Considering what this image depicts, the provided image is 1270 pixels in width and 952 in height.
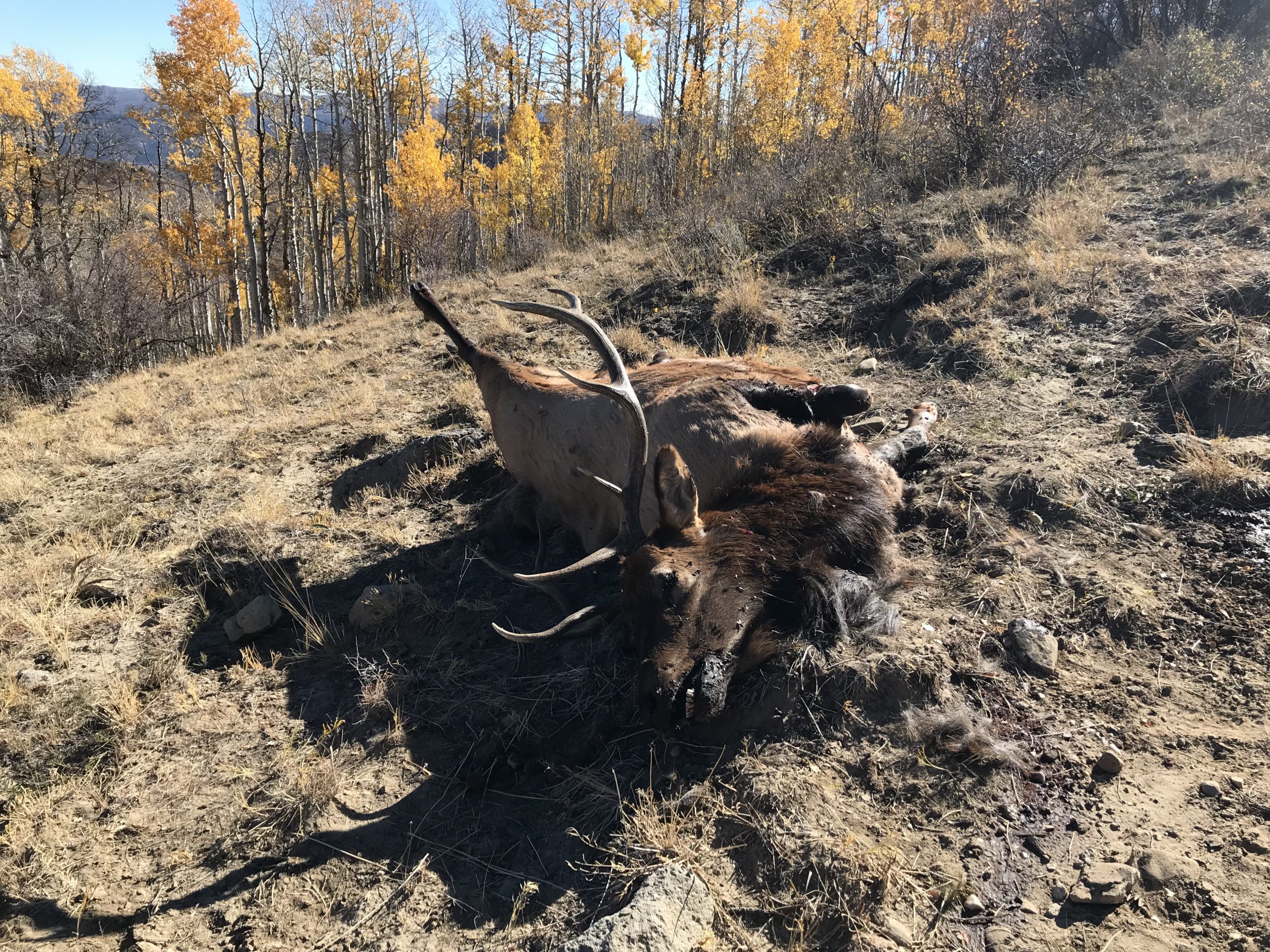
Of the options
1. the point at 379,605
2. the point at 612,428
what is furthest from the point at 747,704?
the point at 379,605

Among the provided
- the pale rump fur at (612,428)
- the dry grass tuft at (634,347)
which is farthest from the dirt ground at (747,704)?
the dry grass tuft at (634,347)

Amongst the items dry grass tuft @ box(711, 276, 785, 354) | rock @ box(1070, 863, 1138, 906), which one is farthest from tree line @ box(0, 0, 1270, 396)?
rock @ box(1070, 863, 1138, 906)

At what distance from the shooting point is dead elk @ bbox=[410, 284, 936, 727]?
2928 mm

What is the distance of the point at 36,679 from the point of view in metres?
3.78

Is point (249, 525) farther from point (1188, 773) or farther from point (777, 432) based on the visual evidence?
point (1188, 773)

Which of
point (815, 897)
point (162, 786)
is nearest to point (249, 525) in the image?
point (162, 786)

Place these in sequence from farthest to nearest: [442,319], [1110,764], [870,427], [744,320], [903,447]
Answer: [744,320] < [442,319] < [870,427] < [903,447] < [1110,764]

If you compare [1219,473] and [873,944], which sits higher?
[1219,473]

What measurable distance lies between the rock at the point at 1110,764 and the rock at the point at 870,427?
282 centimetres

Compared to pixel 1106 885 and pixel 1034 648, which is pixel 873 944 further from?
pixel 1034 648

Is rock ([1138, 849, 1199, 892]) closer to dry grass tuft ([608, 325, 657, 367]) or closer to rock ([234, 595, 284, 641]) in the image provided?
rock ([234, 595, 284, 641])

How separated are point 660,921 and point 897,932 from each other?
0.73m

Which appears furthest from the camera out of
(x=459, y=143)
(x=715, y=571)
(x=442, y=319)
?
(x=459, y=143)

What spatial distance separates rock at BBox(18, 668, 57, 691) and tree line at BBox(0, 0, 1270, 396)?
28.5 ft
